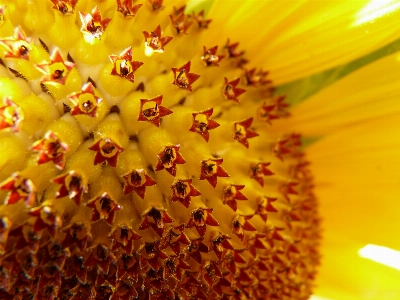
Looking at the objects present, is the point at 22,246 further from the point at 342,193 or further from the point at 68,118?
the point at 342,193

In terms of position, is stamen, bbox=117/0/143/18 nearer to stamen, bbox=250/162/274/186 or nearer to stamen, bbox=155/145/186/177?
stamen, bbox=155/145/186/177

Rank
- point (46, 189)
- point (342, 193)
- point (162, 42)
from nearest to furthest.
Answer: point (46, 189) → point (162, 42) → point (342, 193)

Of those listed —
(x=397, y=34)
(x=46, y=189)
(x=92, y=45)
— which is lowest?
(x=46, y=189)

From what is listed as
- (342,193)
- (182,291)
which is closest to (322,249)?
(342,193)

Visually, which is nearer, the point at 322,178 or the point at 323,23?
the point at 323,23

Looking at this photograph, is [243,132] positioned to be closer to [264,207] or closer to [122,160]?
[264,207]

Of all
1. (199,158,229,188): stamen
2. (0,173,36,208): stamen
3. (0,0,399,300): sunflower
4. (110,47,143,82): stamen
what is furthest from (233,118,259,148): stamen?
(0,173,36,208): stamen

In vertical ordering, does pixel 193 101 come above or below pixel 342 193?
below

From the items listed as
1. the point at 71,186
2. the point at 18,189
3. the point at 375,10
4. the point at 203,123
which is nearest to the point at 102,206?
the point at 71,186
